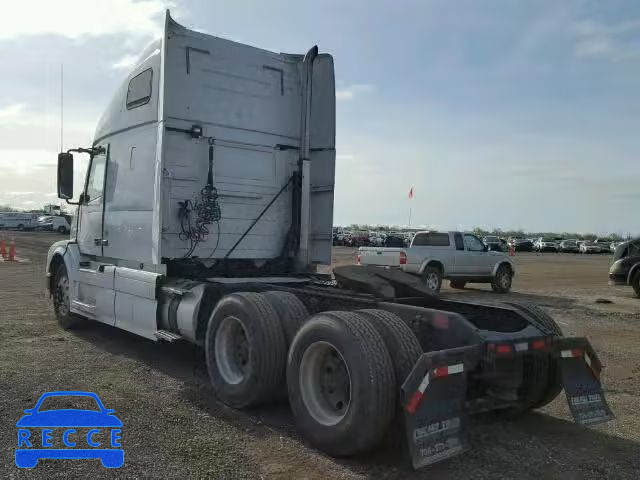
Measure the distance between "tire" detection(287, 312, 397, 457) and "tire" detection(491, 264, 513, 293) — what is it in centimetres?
1471

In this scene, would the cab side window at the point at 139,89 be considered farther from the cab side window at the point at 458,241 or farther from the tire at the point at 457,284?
the tire at the point at 457,284

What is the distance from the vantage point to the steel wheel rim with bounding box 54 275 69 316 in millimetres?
9164

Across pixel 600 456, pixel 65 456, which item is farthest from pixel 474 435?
pixel 65 456

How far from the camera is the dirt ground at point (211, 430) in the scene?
4.12m

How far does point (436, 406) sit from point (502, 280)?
605 inches

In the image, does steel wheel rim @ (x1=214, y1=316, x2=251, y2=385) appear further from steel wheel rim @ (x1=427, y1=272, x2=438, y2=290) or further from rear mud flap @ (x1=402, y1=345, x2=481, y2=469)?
steel wheel rim @ (x1=427, y1=272, x2=438, y2=290)

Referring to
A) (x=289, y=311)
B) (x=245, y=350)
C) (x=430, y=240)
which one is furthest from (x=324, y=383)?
(x=430, y=240)

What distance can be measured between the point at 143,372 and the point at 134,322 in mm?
894

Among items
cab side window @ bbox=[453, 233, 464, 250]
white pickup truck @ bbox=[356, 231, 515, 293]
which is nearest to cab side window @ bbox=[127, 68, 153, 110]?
white pickup truck @ bbox=[356, 231, 515, 293]

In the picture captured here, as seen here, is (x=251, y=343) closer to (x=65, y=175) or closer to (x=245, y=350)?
(x=245, y=350)

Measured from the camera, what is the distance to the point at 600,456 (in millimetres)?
4516

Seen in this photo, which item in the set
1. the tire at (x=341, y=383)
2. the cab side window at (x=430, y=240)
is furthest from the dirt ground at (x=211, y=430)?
the cab side window at (x=430, y=240)

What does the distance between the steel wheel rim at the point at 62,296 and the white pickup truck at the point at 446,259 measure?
31.6 feet

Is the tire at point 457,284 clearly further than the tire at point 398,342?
Yes
